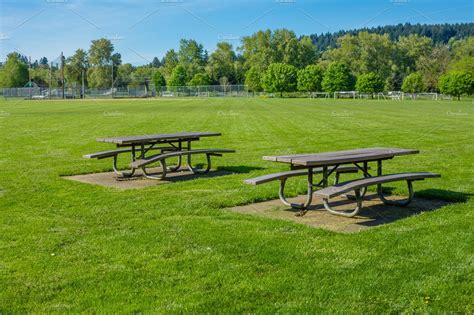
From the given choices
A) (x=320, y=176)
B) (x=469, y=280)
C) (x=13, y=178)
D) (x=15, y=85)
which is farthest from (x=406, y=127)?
(x=15, y=85)

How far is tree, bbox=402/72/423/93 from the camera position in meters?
99.6

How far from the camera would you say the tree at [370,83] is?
94750 mm

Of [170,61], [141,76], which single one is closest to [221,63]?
[170,61]

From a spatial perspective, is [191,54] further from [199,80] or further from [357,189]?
[357,189]

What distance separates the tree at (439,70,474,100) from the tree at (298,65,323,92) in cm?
2589

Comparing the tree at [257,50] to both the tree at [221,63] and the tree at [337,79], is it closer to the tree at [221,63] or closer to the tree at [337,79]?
the tree at [221,63]

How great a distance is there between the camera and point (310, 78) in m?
103

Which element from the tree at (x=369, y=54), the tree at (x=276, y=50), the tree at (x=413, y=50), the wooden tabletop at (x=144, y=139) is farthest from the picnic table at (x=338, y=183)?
the tree at (x=413, y=50)

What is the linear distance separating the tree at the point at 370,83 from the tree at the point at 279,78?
14290 mm

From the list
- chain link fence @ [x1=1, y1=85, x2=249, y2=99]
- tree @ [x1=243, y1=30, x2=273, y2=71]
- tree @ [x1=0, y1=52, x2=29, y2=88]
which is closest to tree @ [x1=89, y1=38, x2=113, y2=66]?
chain link fence @ [x1=1, y1=85, x2=249, y2=99]

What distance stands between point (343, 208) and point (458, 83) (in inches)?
3055

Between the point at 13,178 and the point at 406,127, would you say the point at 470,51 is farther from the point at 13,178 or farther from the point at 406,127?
the point at 13,178

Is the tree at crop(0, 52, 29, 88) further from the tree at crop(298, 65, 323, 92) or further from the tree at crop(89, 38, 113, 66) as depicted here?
the tree at crop(298, 65, 323, 92)

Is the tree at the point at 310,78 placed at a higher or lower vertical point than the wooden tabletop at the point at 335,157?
higher
